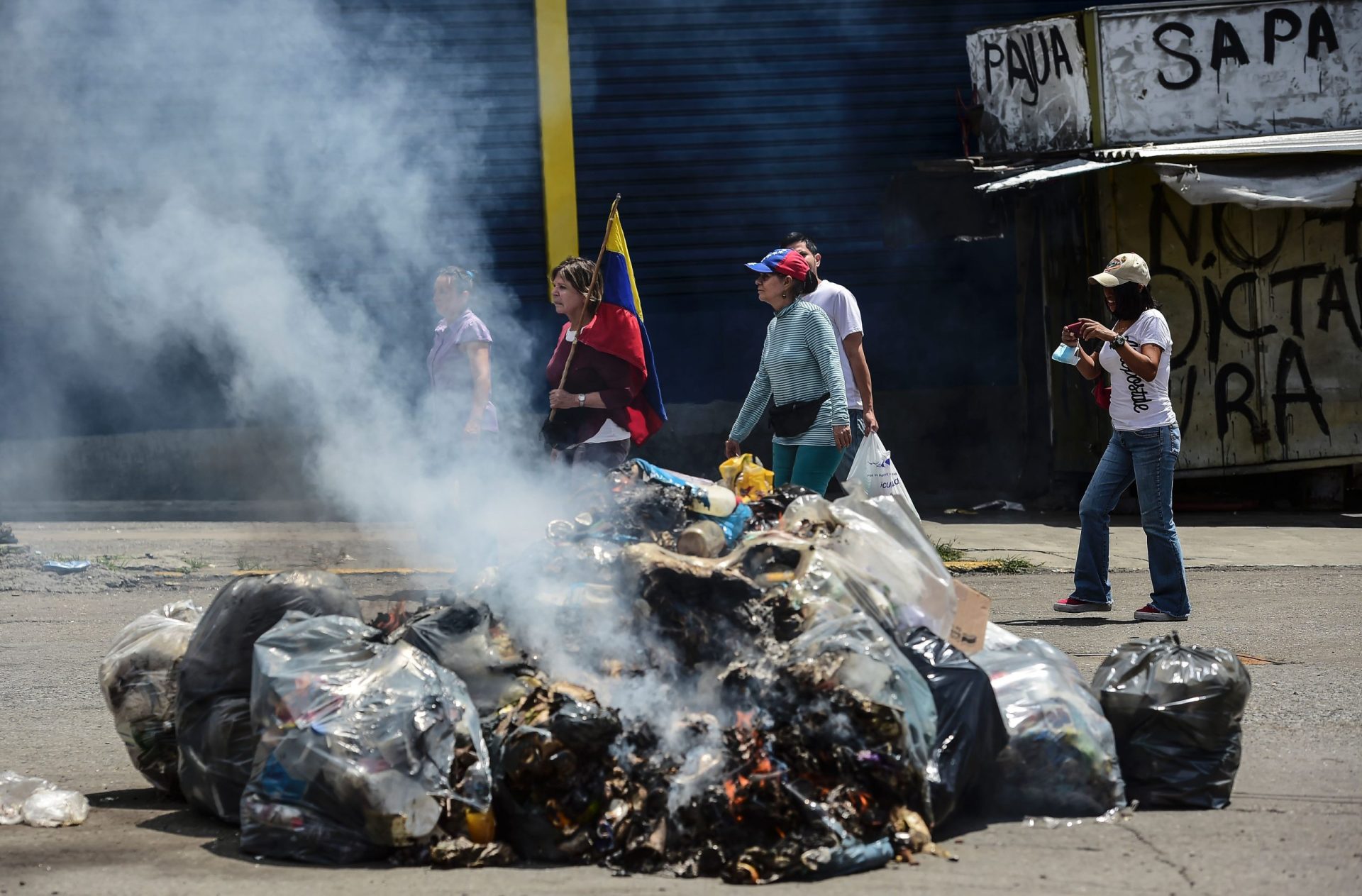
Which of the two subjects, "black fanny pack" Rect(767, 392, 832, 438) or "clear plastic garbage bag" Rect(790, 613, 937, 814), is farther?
"black fanny pack" Rect(767, 392, 832, 438)

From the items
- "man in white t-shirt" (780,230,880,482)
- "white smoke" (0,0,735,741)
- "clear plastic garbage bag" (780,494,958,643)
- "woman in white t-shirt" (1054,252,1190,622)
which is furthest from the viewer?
"white smoke" (0,0,735,741)

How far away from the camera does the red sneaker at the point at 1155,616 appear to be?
19.6 feet

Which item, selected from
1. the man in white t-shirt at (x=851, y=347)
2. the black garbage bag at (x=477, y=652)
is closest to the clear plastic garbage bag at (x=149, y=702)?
the black garbage bag at (x=477, y=652)

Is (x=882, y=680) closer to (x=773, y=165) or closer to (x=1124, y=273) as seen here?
(x=1124, y=273)

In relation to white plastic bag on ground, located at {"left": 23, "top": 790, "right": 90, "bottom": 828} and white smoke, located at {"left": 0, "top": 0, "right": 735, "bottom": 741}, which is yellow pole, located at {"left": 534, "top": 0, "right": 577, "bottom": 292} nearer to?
white smoke, located at {"left": 0, "top": 0, "right": 735, "bottom": 741}

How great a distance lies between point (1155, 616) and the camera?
19.7ft

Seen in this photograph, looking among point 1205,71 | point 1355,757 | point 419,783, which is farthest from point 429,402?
point 1205,71

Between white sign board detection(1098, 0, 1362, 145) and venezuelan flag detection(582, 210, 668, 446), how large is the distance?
5240mm

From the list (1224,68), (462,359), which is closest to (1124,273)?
(462,359)

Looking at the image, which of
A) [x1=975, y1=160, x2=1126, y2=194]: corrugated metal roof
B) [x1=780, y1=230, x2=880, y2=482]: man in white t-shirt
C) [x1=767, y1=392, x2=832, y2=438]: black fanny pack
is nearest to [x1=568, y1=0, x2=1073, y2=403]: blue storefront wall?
[x1=975, y1=160, x2=1126, y2=194]: corrugated metal roof

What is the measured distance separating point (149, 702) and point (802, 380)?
305 centimetres

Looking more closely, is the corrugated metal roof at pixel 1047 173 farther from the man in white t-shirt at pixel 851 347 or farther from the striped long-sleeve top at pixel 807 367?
the striped long-sleeve top at pixel 807 367

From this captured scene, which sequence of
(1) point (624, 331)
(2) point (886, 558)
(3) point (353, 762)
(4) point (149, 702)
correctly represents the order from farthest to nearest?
(1) point (624, 331) → (2) point (886, 558) → (4) point (149, 702) → (3) point (353, 762)

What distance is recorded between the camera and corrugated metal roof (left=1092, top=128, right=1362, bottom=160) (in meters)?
8.77
